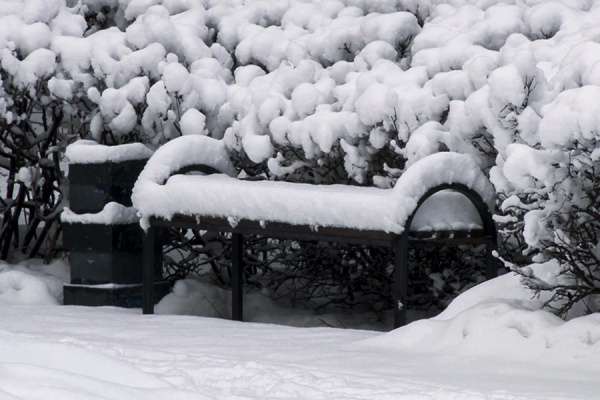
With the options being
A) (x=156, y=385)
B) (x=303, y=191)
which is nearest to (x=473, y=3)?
(x=303, y=191)

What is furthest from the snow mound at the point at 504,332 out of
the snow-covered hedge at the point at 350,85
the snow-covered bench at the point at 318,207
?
the snow-covered bench at the point at 318,207

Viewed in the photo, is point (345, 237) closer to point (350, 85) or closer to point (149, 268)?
point (350, 85)

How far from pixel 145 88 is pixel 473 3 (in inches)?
82.0

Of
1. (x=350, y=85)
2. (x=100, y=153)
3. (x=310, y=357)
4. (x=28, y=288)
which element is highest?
(x=350, y=85)

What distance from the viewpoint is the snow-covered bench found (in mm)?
6398

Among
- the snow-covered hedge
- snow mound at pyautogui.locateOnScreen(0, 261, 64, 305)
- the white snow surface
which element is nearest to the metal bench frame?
the snow-covered hedge

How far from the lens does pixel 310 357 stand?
5.69m

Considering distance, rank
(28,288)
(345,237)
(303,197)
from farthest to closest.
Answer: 1. (28,288)
2. (303,197)
3. (345,237)

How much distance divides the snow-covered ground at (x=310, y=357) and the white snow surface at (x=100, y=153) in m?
1.12

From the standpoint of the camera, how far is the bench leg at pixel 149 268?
751 centimetres

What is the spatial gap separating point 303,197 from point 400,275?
0.69 metres

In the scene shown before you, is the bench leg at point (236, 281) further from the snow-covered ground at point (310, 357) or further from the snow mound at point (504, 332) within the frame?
the snow mound at point (504, 332)

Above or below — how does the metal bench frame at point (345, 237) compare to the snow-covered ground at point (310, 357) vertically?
above

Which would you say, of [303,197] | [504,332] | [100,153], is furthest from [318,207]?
[100,153]
